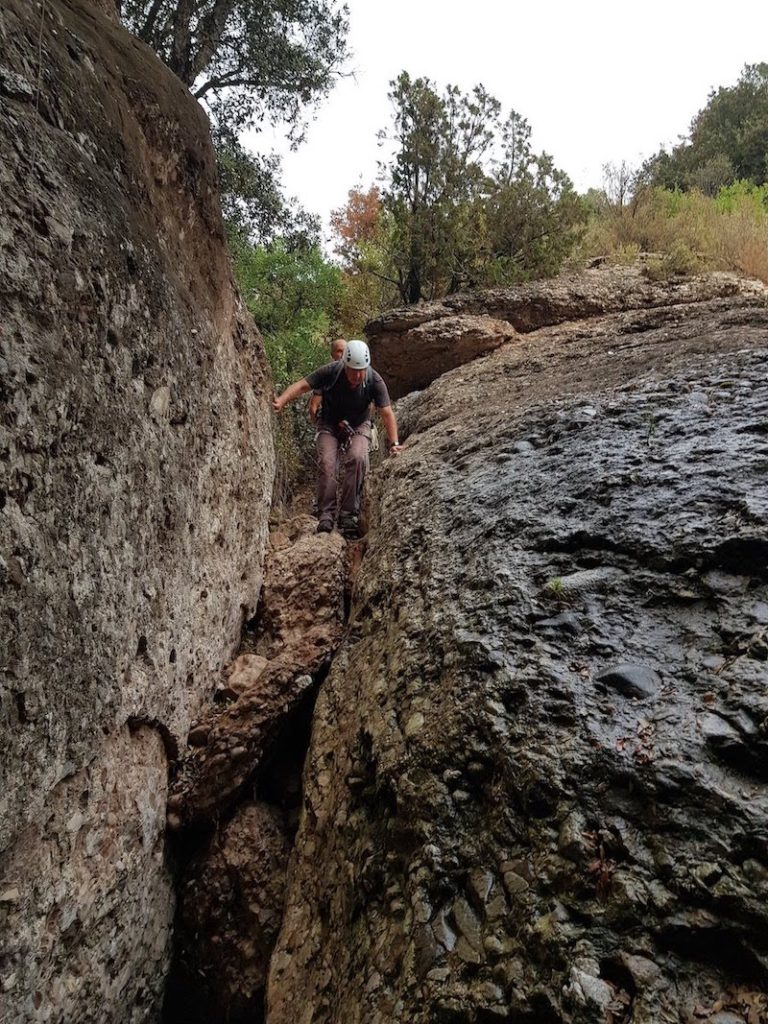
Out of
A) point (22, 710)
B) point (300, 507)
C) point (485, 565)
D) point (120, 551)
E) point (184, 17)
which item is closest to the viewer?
point (22, 710)

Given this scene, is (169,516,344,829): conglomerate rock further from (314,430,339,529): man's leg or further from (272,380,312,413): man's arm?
(272,380,312,413): man's arm

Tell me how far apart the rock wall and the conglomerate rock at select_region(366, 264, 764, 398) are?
12.8 feet

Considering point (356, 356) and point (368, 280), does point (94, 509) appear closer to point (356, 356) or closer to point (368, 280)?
point (356, 356)

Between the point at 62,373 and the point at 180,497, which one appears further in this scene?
the point at 180,497

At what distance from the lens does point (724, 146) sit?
1636 cm

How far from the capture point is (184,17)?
809 cm

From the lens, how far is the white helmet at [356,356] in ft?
17.6

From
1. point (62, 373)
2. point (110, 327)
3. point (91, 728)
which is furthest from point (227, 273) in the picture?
point (91, 728)

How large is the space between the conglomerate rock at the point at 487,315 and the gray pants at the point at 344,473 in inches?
86.4

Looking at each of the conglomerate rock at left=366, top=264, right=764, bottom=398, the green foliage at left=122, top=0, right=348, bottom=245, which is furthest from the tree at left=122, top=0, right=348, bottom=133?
the conglomerate rock at left=366, top=264, right=764, bottom=398

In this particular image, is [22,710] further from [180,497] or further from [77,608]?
[180,497]

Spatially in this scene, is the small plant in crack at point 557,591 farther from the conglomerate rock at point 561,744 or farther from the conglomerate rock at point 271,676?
the conglomerate rock at point 271,676

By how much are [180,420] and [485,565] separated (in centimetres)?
187

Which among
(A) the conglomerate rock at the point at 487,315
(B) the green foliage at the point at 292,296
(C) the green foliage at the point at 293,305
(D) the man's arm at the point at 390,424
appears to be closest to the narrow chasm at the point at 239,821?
(D) the man's arm at the point at 390,424
